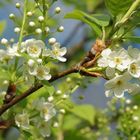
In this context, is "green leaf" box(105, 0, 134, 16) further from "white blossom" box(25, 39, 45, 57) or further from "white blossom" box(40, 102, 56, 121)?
"white blossom" box(40, 102, 56, 121)

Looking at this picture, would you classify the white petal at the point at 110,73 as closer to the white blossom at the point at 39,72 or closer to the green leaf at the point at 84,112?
the white blossom at the point at 39,72

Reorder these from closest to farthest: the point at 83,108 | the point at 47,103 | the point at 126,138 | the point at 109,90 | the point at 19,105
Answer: the point at 109,90
the point at 47,103
the point at 19,105
the point at 126,138
the point at 83,108

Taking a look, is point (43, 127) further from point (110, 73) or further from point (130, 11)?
point (130, 11)

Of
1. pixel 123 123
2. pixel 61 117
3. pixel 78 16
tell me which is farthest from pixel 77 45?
pixel 78 16

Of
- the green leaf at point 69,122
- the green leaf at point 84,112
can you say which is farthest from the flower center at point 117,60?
the green leaf at point 69,122

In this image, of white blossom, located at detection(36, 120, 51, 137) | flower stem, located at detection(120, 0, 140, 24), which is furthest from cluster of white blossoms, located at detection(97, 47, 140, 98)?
white blossom, located at detection(36, 120, 51, 137)

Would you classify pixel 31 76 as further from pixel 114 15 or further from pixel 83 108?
pixel 83 108
